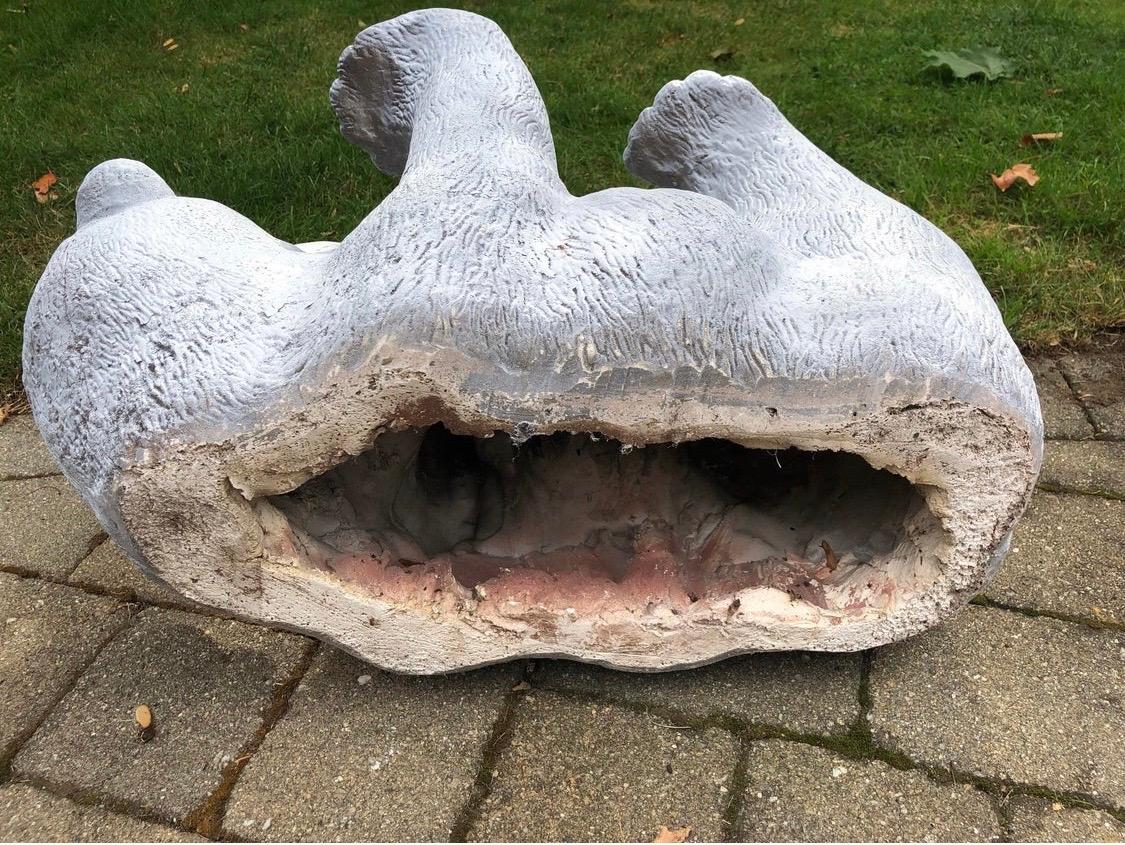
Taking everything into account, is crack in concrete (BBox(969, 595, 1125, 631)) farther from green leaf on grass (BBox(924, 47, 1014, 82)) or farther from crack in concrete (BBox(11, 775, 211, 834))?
green leaf on grass (BBox(924, 47, 1014, 82))

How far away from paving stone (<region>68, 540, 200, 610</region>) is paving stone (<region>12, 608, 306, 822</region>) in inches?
2.0

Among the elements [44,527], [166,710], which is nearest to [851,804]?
[166,710]

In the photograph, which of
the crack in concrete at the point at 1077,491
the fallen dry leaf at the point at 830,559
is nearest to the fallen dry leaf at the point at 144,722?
the fallen dry leaf at the point at 830,559

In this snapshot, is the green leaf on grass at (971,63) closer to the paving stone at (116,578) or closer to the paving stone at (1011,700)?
the paving stone at (1011,700)

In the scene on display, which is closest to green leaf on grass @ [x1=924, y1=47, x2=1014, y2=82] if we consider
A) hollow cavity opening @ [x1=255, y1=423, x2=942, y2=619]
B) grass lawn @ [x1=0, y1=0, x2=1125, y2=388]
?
grass lawn @ [x1=0, y1=0, x2=1125, y2=388]

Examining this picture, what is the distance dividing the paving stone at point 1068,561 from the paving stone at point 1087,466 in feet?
0.17

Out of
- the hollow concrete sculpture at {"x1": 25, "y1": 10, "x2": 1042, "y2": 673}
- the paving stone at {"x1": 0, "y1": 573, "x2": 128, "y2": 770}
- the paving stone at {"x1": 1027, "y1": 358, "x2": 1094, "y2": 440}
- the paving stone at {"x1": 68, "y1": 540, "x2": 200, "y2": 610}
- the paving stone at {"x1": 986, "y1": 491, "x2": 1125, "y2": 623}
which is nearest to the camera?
the hollow concrete sculpture at {"x1": 25, "y1": 10, "x2": 1042, "y2": 673}

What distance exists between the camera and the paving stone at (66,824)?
1.45 meters

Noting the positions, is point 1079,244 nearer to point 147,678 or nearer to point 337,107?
point 337,107

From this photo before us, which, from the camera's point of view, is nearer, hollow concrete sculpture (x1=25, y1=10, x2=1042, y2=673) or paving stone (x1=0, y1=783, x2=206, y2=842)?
hollow concrete sculpture (x1=25, y1=10, x2=1042, y2=673)

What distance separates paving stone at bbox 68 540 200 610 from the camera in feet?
6.22

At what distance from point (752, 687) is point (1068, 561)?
29.4 inches

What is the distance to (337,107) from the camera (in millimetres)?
2119

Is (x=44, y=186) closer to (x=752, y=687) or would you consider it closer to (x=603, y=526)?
(x=603, y=526)
